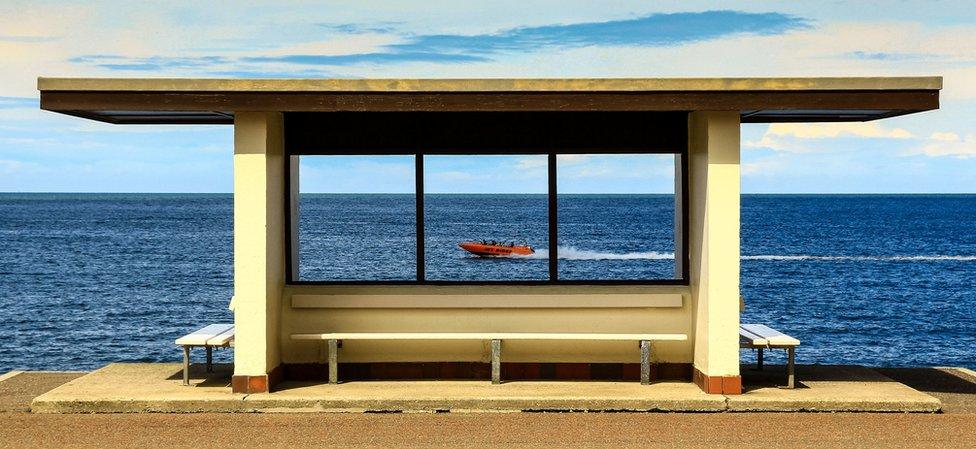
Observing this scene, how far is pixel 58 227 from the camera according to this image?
117500 mm

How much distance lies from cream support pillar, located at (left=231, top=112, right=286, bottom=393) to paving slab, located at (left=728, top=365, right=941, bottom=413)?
13.3 ft

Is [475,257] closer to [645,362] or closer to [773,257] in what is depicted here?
[773,257]

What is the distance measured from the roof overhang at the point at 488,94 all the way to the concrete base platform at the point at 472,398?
2.43 metres

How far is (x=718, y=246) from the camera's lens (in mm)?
10430

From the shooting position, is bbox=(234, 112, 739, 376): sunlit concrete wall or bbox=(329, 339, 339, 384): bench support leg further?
bbox=(329, 339, 339, 384): bench support leg

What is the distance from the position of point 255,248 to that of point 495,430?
2688 mm

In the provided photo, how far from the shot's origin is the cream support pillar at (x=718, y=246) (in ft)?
33.9

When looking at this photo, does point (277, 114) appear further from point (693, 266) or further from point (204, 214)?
point (204, 214)

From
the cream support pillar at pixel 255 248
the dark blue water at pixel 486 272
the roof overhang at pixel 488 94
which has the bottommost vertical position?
the dark blue water at pixel 486 272

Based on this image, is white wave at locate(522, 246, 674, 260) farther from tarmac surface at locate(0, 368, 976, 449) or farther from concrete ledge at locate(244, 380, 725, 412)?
tarmac surface at locate(0, 368, 976, 449)

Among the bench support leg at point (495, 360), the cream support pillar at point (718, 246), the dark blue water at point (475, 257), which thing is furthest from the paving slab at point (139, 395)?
the dark blue water at point (475, 257)

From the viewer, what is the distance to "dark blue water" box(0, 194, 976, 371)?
1523 inches

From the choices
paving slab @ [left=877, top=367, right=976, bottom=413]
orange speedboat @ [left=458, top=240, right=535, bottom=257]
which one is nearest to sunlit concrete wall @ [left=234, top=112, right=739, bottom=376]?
paving slab @ [left=877, top=367, right=976, bottom=413]

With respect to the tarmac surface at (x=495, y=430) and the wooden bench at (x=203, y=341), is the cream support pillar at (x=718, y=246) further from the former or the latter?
the wooden bench at (x=203, y=341)
